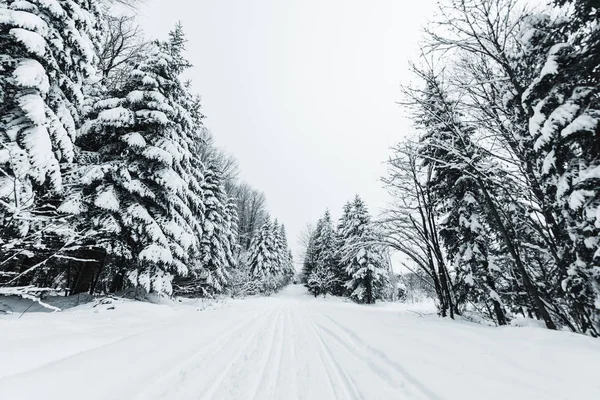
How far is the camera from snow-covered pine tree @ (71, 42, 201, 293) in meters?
8.30

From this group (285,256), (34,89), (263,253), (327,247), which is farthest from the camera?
(285,256)

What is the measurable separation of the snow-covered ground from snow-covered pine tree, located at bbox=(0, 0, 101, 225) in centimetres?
326

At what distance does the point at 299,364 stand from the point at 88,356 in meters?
2.89

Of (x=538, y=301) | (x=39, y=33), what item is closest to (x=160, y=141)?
(x=39, y=33)

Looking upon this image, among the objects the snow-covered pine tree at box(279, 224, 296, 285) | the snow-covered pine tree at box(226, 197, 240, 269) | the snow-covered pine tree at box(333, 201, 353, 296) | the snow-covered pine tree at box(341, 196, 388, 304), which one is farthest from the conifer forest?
the snow-covered pine tree at box(279, 224, 296, 285)

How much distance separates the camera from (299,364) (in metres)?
3.58

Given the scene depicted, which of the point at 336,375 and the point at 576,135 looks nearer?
the point at 336,375

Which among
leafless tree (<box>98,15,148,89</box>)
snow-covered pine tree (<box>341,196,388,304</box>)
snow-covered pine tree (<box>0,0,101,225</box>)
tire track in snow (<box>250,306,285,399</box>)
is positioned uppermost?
leafless tree (<box>98,15,148,89</box>)

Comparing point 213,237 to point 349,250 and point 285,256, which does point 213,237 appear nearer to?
point 349,250

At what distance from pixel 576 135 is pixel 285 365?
6.05 meters

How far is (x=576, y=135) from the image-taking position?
4285mm

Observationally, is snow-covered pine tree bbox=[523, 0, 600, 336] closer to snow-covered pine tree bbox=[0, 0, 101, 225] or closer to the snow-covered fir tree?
snow-covered pine tree bbox=[0, 0, 101, 225]

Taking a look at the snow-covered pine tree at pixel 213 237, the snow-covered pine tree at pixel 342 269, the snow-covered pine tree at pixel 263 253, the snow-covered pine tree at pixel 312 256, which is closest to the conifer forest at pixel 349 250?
the snow-covered pine tree at pixel 213 237

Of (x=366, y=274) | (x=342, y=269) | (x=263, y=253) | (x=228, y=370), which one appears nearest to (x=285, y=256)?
(x=263, y=253)
